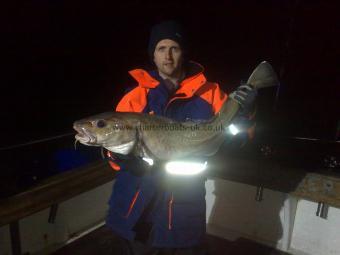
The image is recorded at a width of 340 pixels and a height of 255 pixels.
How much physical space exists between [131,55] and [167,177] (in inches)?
847

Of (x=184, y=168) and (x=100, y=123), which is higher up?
(x=100, y=123)

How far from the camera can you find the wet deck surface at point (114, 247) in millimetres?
4348

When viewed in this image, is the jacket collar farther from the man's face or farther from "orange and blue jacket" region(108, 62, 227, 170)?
the man's face

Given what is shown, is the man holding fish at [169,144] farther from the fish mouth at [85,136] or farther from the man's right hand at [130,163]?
the fish mouth at [85,136]

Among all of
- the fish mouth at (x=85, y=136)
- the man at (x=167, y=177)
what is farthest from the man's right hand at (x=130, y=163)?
the fish mouth at (x=85, y=136)

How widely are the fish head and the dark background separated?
29.7ft

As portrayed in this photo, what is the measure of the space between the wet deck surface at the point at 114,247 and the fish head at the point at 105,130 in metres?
2.09

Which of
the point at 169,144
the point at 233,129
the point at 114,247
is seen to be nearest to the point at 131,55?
the point at 114,247

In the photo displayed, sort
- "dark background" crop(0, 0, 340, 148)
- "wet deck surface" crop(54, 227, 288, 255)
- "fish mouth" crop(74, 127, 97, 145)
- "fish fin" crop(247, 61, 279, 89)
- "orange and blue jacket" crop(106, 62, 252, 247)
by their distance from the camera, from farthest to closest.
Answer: "dark background" crop(0, 0, 340, 148)
"wet deck surface" crop(54, 227, 288, 255)
"fish fin" crop(247, 61, 279, 89)
"orange and blue jacket" crop(106, 62, 252, 247)
"fish mouth" crop(74, 127, 97, 145)

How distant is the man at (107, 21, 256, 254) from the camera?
2.96m

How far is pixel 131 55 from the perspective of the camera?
77.7 feet

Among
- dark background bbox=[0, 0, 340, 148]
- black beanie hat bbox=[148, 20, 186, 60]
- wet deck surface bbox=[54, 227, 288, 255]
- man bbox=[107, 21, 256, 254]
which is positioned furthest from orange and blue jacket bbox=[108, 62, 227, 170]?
dark background bbox=[0, 0, 340, 148]

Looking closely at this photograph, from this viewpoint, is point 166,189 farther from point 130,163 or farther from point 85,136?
point 85,136

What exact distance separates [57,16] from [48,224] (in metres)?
22.7
